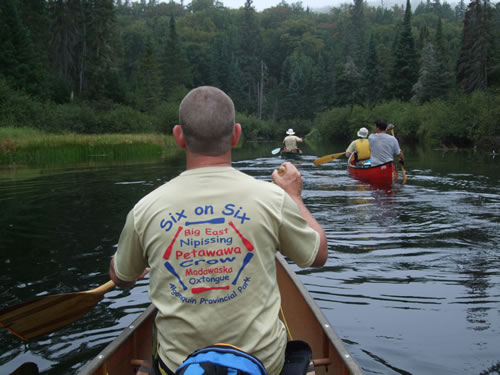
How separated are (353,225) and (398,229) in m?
0.72

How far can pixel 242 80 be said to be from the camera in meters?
93.7

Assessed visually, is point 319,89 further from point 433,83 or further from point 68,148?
point 68,148

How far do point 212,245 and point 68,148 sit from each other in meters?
20.4

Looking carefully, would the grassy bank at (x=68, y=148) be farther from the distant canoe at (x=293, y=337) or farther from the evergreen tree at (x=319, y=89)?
the evergreen tree at (x=319, y=89)

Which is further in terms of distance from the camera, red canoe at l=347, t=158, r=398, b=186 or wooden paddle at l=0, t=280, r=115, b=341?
red canoe at l=347, t=158, r=398, b=186

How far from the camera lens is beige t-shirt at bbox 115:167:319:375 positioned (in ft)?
6.33

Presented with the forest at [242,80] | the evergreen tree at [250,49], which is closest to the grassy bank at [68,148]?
the forest at [242,80]

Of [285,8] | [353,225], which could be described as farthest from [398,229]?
[285,8]

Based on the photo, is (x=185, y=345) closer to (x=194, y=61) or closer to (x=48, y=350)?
(x=48, y=350)

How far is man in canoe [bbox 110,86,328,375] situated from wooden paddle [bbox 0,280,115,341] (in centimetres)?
115

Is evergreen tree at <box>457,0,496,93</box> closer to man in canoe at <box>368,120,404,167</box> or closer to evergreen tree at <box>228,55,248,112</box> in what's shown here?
man in canoe at <box>368,120,404,167</box>

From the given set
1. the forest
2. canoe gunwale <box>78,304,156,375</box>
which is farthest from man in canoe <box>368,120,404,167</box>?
the forest

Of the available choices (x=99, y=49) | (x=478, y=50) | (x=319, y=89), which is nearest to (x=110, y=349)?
(x=478, y=50)

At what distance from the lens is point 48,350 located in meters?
3.88
